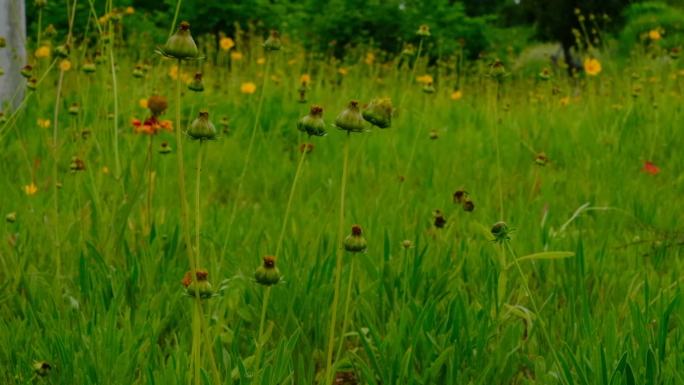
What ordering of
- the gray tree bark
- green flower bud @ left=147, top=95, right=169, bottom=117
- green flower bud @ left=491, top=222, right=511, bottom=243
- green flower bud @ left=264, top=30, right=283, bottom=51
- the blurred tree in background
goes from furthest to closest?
the blurred tree in background
the gray tree bark
green flower bud @ left=147, top=95, right=169, bottom=117
green flower bud @ left=264, top=30, right=283, bottom=51
green flower bud @ left=491, top=222, right=511, bottom=243

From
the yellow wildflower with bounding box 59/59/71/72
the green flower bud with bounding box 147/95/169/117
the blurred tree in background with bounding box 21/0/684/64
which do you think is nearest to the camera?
the green flower bud with bounding box 147/95/169/117

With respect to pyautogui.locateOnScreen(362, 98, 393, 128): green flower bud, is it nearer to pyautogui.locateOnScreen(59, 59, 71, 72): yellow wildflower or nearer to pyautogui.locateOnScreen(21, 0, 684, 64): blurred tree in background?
pyautogui.locateOnScreen(59, 59, 71, 72): yellow wildflower

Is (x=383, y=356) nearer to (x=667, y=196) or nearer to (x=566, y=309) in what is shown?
(x=566, y=309)

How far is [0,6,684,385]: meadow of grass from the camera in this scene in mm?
1275

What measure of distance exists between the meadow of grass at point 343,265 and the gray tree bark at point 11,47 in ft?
2.00

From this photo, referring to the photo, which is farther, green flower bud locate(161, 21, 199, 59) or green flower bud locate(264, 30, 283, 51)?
green flower bud locate(264, 30, 283, 51)

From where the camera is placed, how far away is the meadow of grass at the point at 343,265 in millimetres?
1275

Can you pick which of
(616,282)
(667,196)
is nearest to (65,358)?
(616,282)

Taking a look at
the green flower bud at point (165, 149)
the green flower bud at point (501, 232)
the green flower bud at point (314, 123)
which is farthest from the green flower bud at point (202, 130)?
the green flower bud at point (165, 149)

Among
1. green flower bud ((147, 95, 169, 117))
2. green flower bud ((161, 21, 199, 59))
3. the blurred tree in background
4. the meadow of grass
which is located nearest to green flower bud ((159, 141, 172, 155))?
the meadow of grass

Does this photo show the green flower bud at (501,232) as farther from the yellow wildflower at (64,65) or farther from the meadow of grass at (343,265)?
the yellow wildflower at (64,65)

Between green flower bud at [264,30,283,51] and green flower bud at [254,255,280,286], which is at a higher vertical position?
green flower bud at [264,30,283,51]

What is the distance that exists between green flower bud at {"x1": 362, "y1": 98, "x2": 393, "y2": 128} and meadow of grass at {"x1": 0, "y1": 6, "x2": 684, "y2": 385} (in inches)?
1.6

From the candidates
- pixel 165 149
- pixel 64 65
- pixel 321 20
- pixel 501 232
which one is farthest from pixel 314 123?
pixel 321 20
